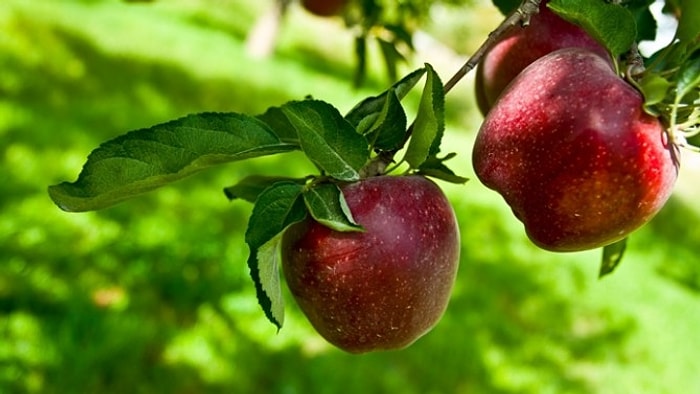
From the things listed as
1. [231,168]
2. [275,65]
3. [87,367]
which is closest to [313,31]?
[275,65]

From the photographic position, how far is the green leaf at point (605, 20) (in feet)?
1.64

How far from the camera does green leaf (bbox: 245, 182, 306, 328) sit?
51 centimetres

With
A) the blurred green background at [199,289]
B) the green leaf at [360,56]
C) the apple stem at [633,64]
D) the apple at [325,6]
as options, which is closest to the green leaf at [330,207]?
the apple stem at [633,64]

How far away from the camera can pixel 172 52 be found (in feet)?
16.8

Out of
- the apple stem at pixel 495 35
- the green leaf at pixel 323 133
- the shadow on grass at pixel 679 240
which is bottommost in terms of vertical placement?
the shadow on grass at pixel 679 240

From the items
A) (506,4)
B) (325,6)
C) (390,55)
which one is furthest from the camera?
(325,6)

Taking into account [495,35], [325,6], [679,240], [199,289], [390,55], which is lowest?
[679,240]

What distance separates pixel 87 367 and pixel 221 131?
1.27 meters

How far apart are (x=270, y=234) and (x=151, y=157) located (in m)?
0.09

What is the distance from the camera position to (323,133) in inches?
21.3

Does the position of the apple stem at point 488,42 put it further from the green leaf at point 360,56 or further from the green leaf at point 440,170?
the green leaf at point 360,56

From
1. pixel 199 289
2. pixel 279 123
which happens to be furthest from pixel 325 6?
pixel 199 289

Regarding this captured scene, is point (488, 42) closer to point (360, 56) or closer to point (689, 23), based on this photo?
point (689, 23)

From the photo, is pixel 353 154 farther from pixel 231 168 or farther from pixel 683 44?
pixel 231 168
